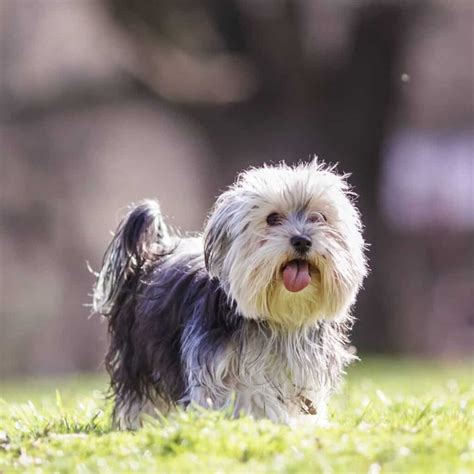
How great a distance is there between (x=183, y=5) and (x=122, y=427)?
11.6 meters

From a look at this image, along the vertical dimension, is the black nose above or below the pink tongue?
above

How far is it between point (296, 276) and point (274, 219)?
1.22ft

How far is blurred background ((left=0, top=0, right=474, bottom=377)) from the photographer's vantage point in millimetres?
18875

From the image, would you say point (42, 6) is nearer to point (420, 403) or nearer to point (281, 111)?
point (281, 111)

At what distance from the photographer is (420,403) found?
8281 millimetres

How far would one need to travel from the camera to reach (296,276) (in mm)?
6371

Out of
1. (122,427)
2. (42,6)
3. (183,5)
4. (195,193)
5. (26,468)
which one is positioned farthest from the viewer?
(195,193)

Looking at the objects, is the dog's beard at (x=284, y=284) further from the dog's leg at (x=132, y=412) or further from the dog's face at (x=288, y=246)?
the dog's leg at (x=132, y=412)

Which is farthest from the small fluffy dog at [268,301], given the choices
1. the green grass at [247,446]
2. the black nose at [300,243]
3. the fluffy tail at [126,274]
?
the fluffy tail at [126,274]

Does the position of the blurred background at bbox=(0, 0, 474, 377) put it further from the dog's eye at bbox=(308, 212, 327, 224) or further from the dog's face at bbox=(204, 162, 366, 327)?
the dog's eye at bbox=(308, 212, 327, 224)

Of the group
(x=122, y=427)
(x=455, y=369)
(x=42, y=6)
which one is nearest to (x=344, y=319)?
(x=122, y=427)

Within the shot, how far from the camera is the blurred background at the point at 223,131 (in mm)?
18875

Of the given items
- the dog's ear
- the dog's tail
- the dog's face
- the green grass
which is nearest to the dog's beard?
the dog's face

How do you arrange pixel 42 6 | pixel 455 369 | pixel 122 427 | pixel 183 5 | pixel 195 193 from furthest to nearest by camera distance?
pixel 195 193, pixel 42 6, pixel 183 5, pixel 455 369, pixel 122 427
